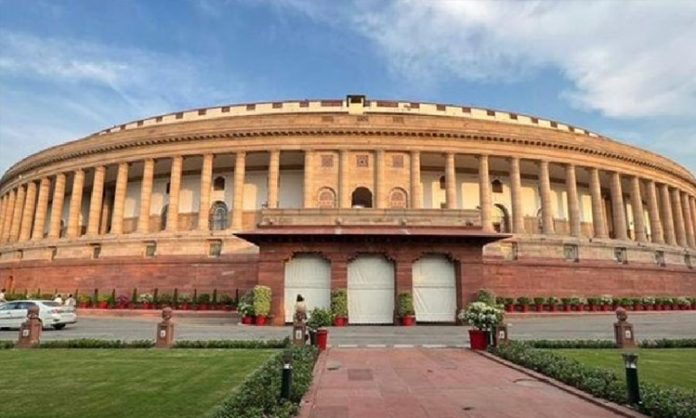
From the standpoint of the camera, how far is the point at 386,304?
86.1ft

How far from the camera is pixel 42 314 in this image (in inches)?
942

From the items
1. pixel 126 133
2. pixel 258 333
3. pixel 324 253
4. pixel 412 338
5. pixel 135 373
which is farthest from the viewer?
pixel 126 133

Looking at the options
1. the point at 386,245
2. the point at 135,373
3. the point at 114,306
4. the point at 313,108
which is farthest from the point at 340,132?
the point at 135,373

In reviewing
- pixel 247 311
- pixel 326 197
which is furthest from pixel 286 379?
pixel 326 197

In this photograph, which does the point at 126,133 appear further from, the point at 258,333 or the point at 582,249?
the point at 582,249

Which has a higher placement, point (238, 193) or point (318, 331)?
point (238, 193)

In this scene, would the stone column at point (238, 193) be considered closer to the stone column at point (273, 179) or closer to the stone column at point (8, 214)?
the stone column at point (273, 179)

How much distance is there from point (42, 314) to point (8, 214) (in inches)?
1655

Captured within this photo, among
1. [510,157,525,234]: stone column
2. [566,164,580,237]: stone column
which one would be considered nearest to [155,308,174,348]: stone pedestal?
[510,157,525,234]: stone column

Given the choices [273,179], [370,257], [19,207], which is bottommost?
[370,257]

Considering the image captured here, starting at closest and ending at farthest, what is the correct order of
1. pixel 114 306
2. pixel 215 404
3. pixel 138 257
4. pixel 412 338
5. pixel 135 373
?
pixel 215 404, pixel 135 373, pixel 412 338, pixel 114 306, pixel 138 257

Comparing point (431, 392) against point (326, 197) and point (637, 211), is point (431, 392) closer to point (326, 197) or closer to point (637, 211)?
point (326, 197)

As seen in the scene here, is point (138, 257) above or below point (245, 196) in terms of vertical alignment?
Result: below

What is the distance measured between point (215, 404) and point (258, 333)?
13.4 m
